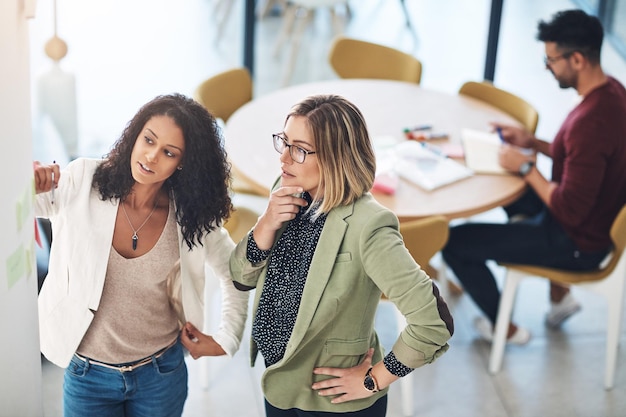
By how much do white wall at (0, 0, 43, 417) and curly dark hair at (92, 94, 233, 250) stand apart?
14.0 inches

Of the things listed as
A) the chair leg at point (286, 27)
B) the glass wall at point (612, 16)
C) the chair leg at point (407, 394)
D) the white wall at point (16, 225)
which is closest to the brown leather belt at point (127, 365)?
the white wall at point (16, 225)

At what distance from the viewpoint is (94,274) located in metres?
2.47

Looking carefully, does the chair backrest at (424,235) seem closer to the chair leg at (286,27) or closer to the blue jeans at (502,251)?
the blue jeans at (502,251)

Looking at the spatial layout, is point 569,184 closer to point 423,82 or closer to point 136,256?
point 136,256

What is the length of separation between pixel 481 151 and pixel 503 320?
0.74m

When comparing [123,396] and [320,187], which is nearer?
[320,187]

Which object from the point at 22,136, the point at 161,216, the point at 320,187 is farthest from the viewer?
the point at 161,216

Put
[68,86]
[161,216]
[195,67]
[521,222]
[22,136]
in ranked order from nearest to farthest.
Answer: [22,136]
[161,216]
[521,222]
[68,86]
[195,67]

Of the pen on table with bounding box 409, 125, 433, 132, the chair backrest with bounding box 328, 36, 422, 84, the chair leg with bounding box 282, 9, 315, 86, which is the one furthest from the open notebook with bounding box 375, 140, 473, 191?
the chair leg with bounding box 282, 9, 315, 86

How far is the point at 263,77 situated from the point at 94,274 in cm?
383

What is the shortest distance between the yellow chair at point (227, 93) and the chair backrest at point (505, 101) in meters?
1.11

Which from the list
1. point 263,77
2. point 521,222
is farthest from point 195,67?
point 521,222

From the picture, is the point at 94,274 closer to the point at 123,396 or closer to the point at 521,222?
the point at 123,396

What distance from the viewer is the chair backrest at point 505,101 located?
4.66m
